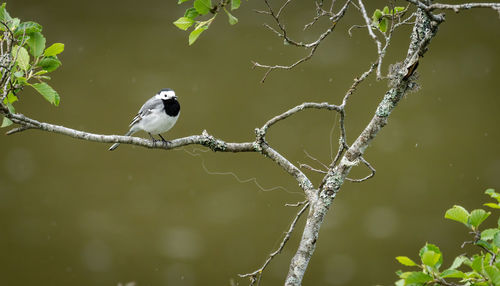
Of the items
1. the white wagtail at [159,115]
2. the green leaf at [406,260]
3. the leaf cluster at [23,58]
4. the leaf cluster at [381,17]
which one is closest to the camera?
the green leaf at [406,260]

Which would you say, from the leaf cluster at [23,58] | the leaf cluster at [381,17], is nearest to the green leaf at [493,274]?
the leaf cluster at [381,17]

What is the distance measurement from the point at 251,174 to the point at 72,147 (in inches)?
51.3

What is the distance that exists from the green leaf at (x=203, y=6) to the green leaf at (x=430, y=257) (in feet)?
3.18

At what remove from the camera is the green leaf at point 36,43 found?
196 centimetres

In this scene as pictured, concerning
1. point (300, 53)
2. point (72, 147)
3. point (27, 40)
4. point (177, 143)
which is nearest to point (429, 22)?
point (177, 143)

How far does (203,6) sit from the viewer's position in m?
1.79

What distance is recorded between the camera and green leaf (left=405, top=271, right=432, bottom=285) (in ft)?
5.45

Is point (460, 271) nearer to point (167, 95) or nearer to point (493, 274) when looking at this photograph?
point (493, 274)

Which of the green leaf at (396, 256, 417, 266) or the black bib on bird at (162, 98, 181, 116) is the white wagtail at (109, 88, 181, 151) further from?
the green leaf at (396, 256, 417, 266)

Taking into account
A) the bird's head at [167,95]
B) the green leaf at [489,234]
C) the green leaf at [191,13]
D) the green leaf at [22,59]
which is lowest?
the green leaf at [489,234]

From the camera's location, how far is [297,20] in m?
4.21

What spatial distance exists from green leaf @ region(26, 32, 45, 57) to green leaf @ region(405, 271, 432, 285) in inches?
54.7

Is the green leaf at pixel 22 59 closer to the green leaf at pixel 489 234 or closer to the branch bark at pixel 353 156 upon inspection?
the branch bark at pixel 353 156

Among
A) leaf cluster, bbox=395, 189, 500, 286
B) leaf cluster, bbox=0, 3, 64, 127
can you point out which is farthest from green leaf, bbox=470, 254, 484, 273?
leaf cluster, bbox=0, 3, 64, 127
